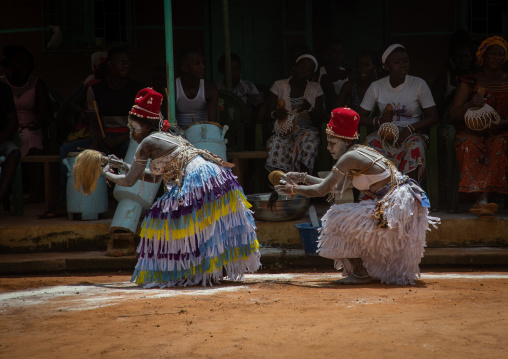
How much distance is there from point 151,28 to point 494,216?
6.27 m

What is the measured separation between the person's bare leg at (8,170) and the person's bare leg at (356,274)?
4194 mm

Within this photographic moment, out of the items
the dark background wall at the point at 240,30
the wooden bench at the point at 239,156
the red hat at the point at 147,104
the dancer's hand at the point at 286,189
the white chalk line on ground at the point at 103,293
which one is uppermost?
the dark background wall at the point at 240,30

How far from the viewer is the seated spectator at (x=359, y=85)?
962 centimetres

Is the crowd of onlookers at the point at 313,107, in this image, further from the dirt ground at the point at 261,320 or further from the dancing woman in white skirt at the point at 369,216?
the dirt ground at the point at 261,320

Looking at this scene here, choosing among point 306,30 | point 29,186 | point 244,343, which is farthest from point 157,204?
point 306,30

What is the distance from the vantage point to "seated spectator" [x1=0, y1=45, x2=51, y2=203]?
9.98 metres

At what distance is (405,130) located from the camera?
8.68m

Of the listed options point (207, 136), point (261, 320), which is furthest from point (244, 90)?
point (261, 320)

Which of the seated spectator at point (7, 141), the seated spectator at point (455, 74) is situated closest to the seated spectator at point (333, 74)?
the seated spectator at point (455, 74)

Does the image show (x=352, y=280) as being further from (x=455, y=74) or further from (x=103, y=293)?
(x=455, y=74)

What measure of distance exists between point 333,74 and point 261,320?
5.83 meters

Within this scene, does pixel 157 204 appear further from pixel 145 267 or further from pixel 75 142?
pixel 75 142

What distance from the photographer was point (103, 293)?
249 inches

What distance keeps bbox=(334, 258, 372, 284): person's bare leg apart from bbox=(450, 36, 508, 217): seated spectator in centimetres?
222
